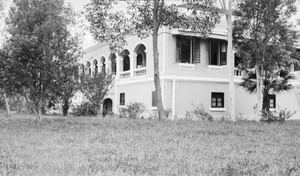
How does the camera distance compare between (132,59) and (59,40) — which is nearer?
(59,40)

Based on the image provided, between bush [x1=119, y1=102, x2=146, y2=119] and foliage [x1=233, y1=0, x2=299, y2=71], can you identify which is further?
bush [x1=119, y1=102, x2=146, y2=119]

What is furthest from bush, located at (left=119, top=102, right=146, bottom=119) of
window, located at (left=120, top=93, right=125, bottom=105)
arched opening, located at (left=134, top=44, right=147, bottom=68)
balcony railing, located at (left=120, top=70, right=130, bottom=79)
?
arched opening, located at (left=134, top=44, right=147, bottom=68)

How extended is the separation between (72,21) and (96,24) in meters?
1.15

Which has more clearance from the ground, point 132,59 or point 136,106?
point 132,59

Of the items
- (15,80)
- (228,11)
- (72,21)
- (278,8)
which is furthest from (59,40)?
(278,8)

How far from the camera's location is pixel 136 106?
22.7m

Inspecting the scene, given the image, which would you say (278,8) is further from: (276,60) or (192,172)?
(192,172)

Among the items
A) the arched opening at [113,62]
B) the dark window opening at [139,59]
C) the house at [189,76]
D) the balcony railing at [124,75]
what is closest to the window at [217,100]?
the house at [189,76]

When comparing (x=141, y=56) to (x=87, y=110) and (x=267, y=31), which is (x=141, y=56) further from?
(x=267, y=31)

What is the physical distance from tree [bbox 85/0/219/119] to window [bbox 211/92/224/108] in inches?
234

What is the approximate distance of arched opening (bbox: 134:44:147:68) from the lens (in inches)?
1049

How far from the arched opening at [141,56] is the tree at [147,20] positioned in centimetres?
775

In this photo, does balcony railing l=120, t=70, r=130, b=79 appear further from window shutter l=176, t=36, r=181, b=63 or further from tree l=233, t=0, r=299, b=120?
tree l=233, t=0, r=299, b=120

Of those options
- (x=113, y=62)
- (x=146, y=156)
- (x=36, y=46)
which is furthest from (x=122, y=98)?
(x=146, y=156)
